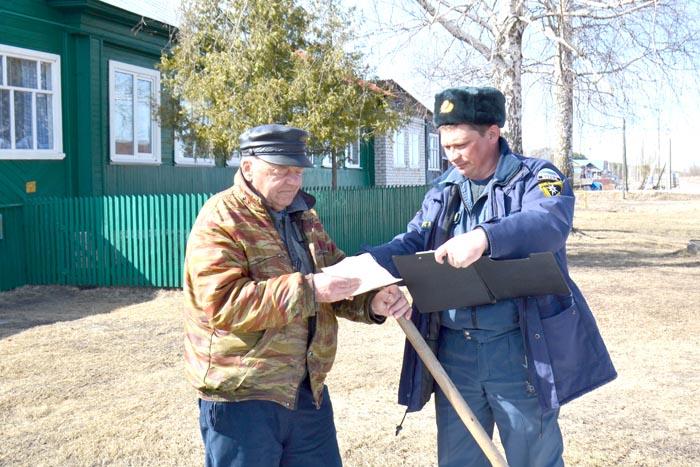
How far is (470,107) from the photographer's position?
2.89 meters

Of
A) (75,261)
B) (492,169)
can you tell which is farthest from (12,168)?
(492,169)

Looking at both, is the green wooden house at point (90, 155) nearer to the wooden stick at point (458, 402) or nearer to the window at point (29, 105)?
the window at point (29, 105)

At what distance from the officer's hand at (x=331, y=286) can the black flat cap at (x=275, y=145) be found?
1.35 feet

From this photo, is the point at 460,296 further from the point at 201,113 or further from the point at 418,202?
the point at 418,202

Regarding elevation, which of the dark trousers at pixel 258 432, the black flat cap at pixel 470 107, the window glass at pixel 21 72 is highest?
the window glass at pixel 21 72

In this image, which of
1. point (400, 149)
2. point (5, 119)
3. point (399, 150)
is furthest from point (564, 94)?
point (400, 149)

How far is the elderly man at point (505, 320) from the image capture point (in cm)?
279

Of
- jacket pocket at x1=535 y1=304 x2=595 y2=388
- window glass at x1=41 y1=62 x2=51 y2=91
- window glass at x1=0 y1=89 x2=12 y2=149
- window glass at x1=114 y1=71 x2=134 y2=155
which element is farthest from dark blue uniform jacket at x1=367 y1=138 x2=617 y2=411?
window glass at x1=114 y1=71 x2=134 y2=155

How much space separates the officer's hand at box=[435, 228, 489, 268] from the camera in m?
2.62

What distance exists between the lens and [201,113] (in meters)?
12.8

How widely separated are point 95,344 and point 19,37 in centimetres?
620

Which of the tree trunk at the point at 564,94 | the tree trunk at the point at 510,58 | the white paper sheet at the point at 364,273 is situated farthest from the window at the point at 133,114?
the white paper sheet at the point at 364,273

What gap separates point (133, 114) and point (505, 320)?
12416mm

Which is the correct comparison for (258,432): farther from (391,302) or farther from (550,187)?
(550,187)
